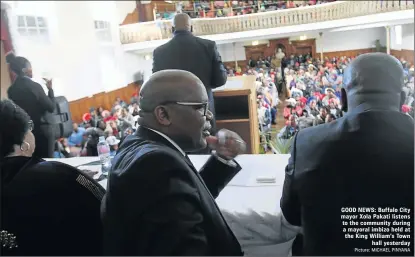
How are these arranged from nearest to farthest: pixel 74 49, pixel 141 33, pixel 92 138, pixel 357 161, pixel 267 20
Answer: pixel 357 161, pixel 92 138, pixel 141 33, pixel 74 49, pixel 267 20

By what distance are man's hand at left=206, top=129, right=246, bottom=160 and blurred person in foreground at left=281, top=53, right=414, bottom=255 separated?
147 millimetres

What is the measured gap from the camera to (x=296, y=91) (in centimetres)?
248

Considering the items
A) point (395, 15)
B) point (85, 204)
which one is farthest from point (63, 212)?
point (395, 15)

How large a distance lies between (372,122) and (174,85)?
14.4 inches

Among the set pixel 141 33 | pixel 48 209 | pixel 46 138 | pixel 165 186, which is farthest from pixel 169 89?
pixel 141 33

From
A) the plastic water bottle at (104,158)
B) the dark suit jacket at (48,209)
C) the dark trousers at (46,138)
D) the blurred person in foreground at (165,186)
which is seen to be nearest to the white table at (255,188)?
the plastic water bottle at (104,158)

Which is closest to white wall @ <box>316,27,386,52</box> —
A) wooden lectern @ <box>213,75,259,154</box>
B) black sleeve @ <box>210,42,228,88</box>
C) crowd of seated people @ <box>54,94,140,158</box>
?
wooden lectern @ <box>213,75,259,154</box>

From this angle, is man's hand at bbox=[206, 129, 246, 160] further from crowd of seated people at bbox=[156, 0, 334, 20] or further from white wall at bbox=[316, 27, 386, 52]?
crowd of seated people at bbox=[156, 0, 334, 20]

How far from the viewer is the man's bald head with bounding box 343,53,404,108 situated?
2.23 ft

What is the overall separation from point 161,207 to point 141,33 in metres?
2.69

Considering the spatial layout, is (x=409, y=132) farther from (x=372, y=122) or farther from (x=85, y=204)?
(x=85, y=204)

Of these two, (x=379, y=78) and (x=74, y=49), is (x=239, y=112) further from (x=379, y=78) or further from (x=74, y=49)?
(x=74, y=49)

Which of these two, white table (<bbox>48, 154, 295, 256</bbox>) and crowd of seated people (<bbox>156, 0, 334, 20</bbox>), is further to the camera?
crowd of seated people (<bbox>156, 0, 334, 20</bbox>)

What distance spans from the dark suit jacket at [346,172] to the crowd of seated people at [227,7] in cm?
270
